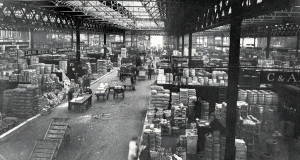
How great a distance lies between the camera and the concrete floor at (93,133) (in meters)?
10.5

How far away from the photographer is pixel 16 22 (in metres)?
15.8

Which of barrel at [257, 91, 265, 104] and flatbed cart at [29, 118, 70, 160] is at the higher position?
barrel at [257, 91, 265, 104]

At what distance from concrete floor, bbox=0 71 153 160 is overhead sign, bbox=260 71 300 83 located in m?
5.58

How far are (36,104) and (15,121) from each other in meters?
1.84

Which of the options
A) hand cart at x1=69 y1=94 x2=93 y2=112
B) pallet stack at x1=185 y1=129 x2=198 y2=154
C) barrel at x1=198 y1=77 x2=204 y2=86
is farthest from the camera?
barrel at x1=198 y1=77 x2=204 y2=86

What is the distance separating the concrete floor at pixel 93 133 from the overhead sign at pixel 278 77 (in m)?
5.58

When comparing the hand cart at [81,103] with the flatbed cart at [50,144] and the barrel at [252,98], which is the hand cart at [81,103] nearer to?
the flatbed cart at [50,144]

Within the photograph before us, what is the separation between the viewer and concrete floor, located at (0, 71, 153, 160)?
10.5 metres

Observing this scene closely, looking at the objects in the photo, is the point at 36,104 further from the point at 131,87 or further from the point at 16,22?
the point at 131,87

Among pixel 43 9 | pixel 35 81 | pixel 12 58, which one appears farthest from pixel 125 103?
pixel 12 58

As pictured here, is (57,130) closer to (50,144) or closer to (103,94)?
(50,144)

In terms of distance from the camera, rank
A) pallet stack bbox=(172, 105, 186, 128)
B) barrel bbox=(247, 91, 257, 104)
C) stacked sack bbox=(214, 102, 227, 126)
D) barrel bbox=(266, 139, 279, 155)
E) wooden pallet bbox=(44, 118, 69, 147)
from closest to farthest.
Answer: wooden pallet bbox=(44, 118, 69, 147) < barrel bbox=(266, 139, 279, 155) < stacked sack bbox=(214, 102, 227, 126) < pallet stack bbox=(172, 105, 186, 128) < barrel bbox=(247, 91, 257, 104)

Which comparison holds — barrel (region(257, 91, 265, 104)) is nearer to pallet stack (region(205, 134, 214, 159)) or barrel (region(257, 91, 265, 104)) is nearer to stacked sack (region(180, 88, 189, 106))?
stacked sack (region(180, 88, 189, 106))

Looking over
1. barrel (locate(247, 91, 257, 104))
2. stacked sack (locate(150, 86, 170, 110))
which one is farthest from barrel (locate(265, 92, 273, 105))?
stacked sack (locate(150, 86, 170, 110))
